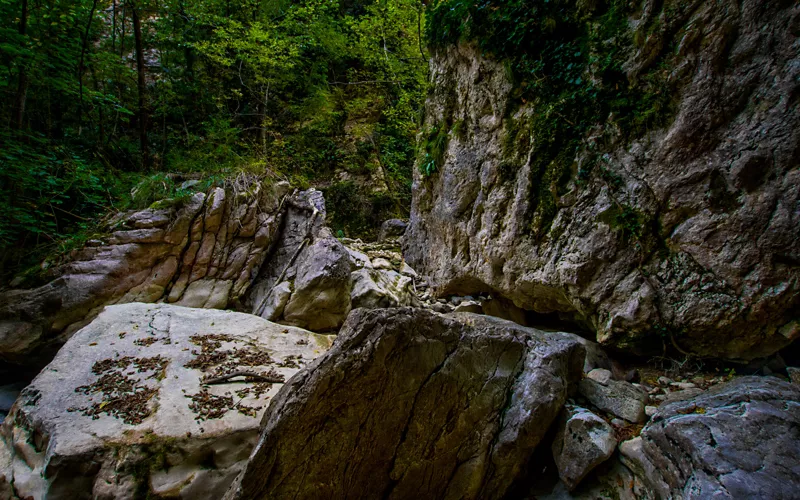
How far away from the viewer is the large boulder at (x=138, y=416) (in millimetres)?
2723

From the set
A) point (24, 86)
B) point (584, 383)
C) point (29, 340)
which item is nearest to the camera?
point (584, 383)

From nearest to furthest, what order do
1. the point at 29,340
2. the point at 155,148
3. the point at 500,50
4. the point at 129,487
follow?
1. the point at 129,487
2. the point at 500,50
3. the point at 29,340
4. the point at 155,148

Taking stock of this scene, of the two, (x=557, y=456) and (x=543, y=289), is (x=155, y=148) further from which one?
(x=557, y=456)

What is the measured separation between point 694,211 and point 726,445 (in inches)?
82.8

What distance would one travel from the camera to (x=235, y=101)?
11.6 metres

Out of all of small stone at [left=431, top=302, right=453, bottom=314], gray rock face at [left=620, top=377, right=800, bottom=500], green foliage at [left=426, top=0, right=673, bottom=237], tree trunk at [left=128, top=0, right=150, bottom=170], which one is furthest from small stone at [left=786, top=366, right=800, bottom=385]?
tree trunk at [left=128, top=0, right=150, bottom=170]

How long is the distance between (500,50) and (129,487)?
6451mm

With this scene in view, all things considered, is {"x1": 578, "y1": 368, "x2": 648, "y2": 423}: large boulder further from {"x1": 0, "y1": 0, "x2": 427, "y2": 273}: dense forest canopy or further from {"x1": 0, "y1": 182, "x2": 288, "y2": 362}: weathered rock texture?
{"x1": 0, "y1": 0, "x2": 427, "y2": 273}: dense forest canopy

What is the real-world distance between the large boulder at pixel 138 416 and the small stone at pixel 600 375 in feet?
11.2

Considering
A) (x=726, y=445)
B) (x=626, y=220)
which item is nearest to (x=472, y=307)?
(x=626, y=220)

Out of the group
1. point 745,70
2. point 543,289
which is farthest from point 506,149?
point 745,70

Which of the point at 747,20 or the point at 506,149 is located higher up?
the point at 747,20

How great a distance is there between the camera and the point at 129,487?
2.69 meters

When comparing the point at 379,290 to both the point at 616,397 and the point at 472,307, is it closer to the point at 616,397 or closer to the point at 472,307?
the point at 472,307
